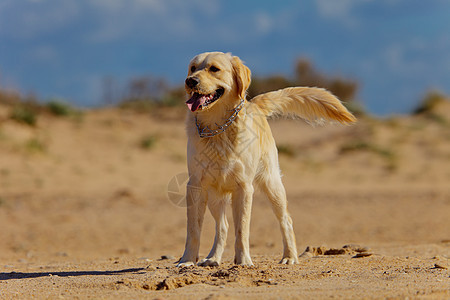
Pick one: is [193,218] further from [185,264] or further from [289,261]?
[289,261]

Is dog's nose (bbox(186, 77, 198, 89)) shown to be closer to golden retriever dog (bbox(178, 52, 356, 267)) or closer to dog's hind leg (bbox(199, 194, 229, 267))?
golden retriever dog (bbox(178, 52, 356, 267))

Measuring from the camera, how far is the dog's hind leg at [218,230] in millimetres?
5793

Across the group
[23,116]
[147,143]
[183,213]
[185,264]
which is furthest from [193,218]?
[23,116]

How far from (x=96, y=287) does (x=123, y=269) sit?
1.46 metres

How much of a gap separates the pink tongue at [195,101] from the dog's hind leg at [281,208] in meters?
1.14

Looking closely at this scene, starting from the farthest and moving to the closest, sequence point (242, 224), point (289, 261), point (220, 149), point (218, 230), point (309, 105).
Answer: point (309, 105) → point (289, 261) → point (218, 230) → point (242, 224) → point (220, 149)

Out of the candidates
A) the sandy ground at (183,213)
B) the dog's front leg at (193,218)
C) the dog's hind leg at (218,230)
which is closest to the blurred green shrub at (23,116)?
the sandy ground at (183,213)

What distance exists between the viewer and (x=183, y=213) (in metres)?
13.2

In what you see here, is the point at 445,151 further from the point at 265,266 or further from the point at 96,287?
the point at 96,287

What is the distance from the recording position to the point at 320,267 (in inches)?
225

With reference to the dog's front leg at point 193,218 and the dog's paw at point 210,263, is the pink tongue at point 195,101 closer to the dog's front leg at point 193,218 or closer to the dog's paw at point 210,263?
the dog's front leg at point 193,218

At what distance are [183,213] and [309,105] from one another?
273 inches

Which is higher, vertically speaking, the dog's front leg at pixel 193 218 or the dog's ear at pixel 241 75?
the dog's ear at pixel 241 75

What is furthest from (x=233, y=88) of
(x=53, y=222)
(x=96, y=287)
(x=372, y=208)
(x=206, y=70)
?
(x=372, y=208)
